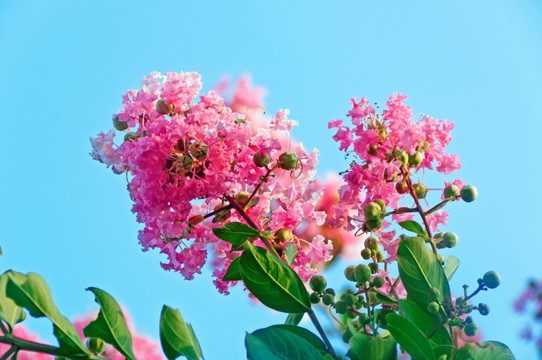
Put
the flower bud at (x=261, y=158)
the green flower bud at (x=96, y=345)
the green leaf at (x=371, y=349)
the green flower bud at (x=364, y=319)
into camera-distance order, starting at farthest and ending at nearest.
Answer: the flower bud at (x=261, y=158) → the green flower bud at (x=364, y=319) → the green flower bud at (x=96, y=345) → the green leaf at (x=371, y=349)

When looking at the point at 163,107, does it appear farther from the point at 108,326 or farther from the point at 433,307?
the point at 433,307

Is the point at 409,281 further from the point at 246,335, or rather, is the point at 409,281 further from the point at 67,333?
the point at 67,333

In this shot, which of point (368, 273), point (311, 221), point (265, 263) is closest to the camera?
point (265, 263)

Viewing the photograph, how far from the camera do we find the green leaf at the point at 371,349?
25.6 inches

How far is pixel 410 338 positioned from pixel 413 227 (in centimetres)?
28

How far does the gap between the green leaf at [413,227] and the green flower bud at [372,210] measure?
0.05 metres

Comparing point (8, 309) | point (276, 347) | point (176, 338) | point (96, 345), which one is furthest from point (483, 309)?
point (8, 309)

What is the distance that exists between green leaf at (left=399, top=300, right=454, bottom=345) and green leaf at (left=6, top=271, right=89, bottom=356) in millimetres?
435

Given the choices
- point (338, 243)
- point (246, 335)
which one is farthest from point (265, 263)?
point (338, 243)

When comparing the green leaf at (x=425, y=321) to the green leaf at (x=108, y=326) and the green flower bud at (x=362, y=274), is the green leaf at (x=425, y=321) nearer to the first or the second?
the green flower bud at (x=362, y=274)

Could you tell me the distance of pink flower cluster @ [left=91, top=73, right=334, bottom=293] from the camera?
0.95 m

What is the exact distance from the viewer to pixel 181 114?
1.00 meters

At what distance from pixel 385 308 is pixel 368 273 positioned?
7cm

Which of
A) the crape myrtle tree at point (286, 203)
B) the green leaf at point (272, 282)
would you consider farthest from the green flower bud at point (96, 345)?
the green leaf at point (272, 282)
